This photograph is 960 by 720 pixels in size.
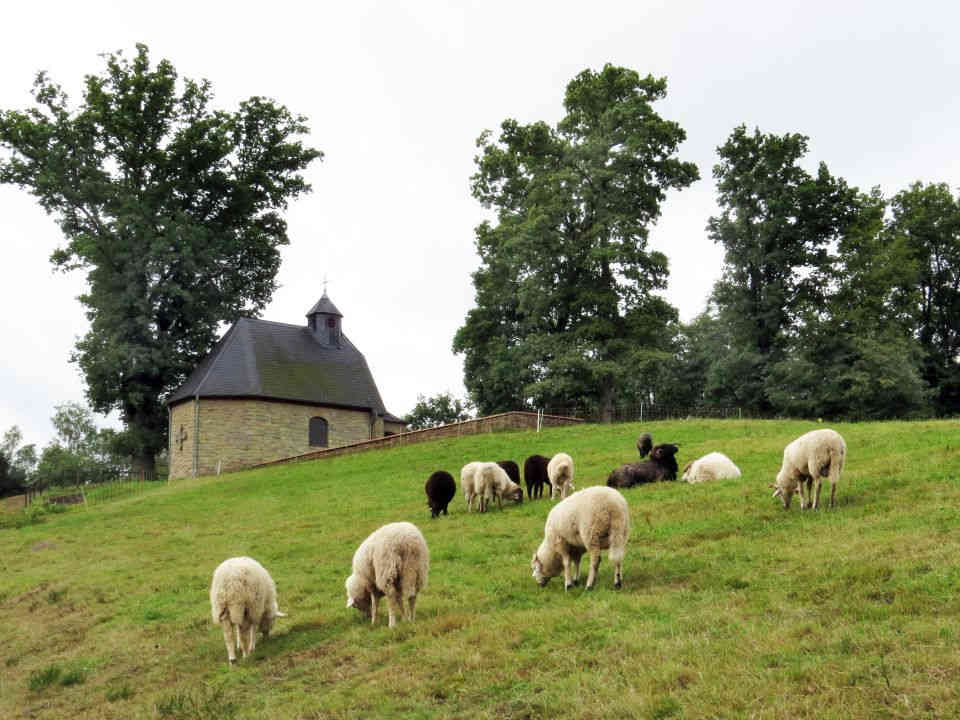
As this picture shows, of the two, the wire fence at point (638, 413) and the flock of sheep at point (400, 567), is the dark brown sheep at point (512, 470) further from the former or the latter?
the wire fence at point (638, 413)

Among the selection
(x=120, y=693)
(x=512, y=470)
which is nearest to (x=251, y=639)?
(x=120, y=693)

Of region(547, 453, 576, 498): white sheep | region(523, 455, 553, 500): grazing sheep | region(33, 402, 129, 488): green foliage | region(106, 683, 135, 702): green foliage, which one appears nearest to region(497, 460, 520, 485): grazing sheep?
region(523, 455, 553, 500): grazing sheep

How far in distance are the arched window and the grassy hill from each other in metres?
27.8

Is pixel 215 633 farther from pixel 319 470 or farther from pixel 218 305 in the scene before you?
pixel 218 305

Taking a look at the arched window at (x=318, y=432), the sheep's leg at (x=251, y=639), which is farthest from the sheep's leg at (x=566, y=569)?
the arched window at (x=318, y=432)

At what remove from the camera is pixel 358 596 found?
35.6 ft

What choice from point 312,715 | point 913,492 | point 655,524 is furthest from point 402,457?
point 312,715

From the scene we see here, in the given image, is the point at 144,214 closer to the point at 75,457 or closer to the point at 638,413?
the point at 638,413

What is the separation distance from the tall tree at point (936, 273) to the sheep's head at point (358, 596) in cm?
4529

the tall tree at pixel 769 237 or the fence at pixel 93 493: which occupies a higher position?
the tall tree at pixel 769 237

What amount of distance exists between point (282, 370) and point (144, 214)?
462 inches

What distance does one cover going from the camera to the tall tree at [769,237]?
43.6 metres

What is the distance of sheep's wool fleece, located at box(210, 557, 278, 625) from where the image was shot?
10164mm

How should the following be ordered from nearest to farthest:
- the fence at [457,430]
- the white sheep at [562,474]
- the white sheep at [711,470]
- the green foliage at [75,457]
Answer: the white sheep at [711,470], the white sheep at [562,474], the fence at [457,430], the green foliage at [75,457]
